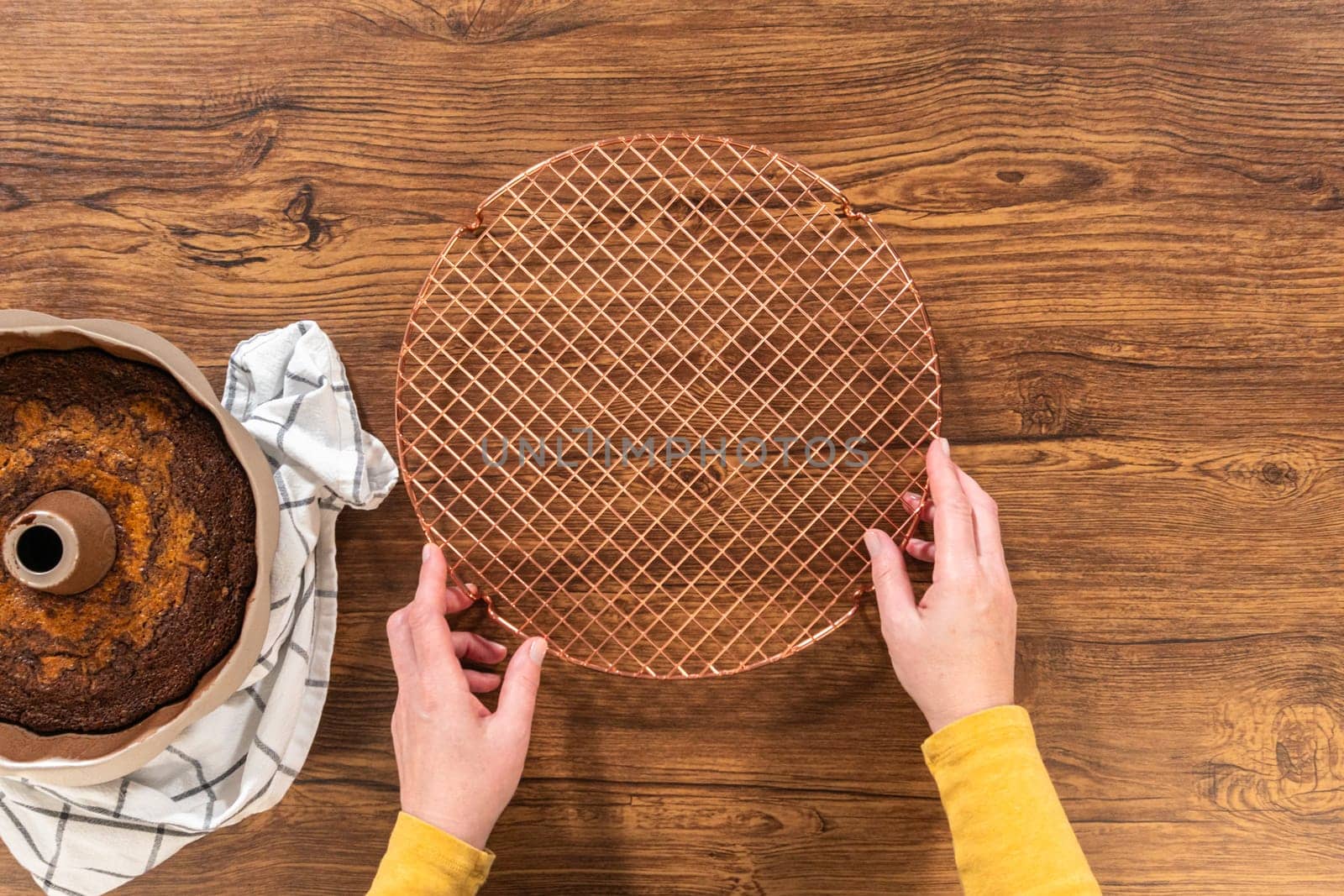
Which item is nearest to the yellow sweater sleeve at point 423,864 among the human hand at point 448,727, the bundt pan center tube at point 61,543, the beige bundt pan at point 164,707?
the human hand at point 448,727

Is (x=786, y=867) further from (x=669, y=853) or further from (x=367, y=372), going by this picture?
(x=367, y=372)

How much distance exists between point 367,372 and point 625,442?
31 cm

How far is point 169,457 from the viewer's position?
64cm

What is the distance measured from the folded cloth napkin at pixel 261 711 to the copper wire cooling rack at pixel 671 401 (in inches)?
3.3

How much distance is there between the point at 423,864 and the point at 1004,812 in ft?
1.66

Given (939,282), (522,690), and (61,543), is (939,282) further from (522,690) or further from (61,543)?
(61,543)

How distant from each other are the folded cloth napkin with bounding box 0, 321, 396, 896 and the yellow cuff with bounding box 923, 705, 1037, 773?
0.62 m

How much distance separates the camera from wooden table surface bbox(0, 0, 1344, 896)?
0.88m

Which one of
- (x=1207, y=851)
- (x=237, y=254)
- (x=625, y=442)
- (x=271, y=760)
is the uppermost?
(x=237, y=254)

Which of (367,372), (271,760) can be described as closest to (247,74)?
(367,372)

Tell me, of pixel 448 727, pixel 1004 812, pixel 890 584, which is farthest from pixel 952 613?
pixel 448 727

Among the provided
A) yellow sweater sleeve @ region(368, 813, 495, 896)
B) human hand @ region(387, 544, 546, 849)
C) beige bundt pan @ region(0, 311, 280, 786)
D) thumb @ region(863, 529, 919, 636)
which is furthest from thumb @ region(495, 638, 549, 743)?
thumb @ region(863, 529, 919, 636)

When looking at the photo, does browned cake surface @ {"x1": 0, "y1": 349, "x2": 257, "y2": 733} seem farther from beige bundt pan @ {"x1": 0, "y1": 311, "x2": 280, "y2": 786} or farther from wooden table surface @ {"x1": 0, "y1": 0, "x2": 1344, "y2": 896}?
wooden table surface @ {"x1": 0, "y1": 0, "x2": 1344, "y2": 896}

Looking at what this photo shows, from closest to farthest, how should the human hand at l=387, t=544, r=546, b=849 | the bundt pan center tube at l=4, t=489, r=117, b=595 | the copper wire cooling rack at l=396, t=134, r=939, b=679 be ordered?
the bundt pan center tube at l=4, t=489, r=117, b=595
the human hand at l=387, t=544, r=546, b=849
the copper wire cooling rack at l=396, t=134, r=939, b=679
